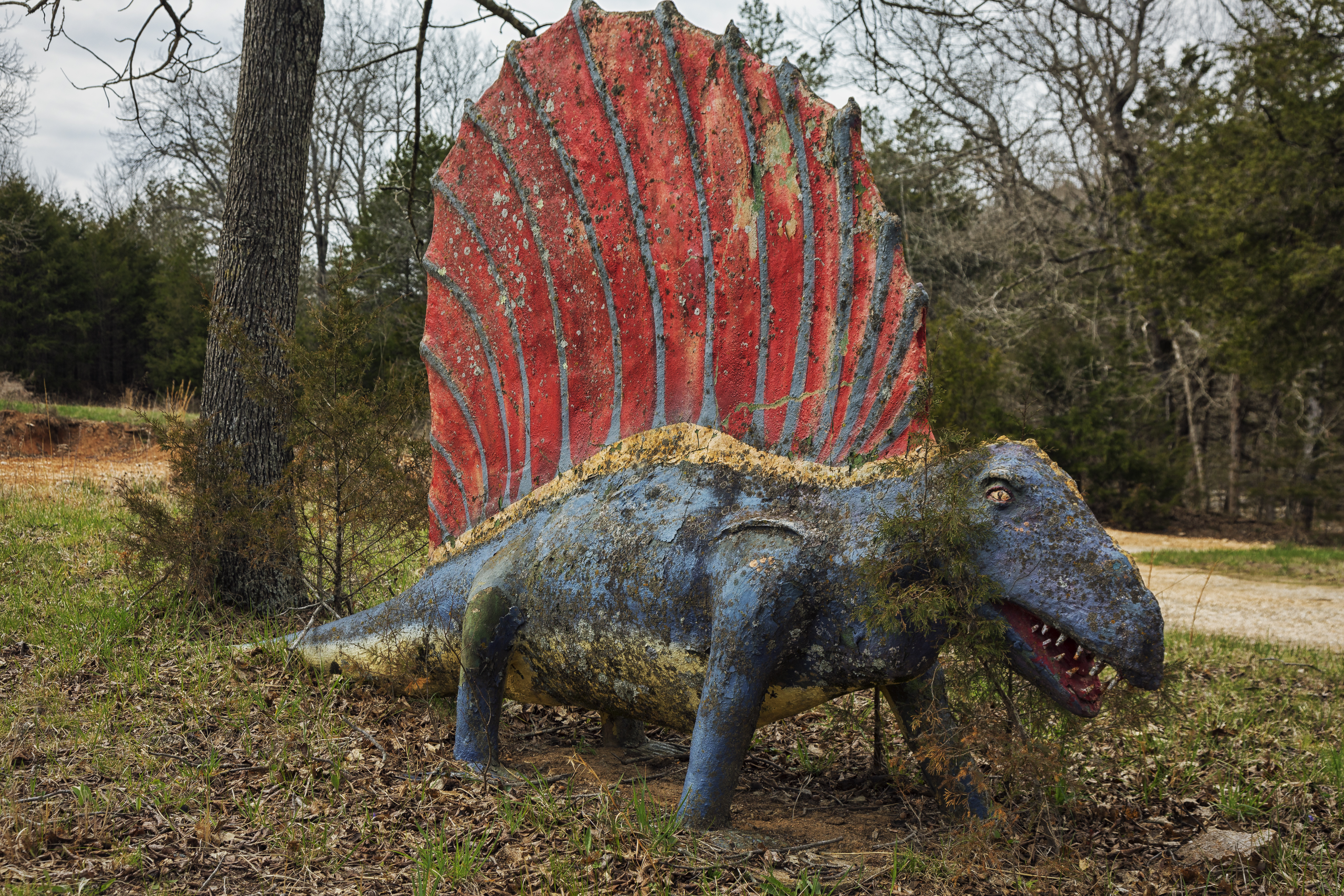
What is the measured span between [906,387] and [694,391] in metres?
0.62

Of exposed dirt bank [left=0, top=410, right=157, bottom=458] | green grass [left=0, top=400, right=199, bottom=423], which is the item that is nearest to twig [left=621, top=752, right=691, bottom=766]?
green grass [left=0, top=400, right=199, bottom=423]

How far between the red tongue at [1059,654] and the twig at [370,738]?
2043 mm

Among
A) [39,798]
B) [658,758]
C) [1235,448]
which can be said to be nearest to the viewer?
[39,798]

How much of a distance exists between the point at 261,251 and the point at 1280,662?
240 inches

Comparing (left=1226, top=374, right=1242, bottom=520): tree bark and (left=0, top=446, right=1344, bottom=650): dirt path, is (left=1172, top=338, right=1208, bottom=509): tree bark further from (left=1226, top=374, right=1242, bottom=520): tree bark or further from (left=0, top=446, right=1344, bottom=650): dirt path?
(left=0, top=446, right=1344, bottom=650): dirt path

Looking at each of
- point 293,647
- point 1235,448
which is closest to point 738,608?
point 293,647

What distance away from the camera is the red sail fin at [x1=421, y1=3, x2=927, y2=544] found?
7.91ft

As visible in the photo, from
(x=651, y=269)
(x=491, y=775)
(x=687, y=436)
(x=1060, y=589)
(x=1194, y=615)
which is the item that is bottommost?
(x=491, y=775)

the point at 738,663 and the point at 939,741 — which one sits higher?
the point at 738,663

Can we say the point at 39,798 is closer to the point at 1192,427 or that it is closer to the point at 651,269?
the point at 651,269

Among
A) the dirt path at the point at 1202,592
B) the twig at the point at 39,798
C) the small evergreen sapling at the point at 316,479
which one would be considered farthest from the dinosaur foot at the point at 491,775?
the dirt path at the point at 1202,592

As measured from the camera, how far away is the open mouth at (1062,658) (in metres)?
2.17

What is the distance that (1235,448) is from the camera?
52.4ft

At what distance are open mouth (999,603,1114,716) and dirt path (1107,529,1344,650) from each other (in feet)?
14.1
